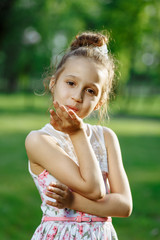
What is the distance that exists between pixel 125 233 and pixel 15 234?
5.35ft

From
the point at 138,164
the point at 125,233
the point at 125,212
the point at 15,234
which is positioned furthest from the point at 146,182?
the point at 125,212

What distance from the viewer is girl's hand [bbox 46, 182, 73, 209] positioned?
1939mm

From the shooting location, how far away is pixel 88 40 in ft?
7.95

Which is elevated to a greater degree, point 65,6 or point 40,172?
point 65,6

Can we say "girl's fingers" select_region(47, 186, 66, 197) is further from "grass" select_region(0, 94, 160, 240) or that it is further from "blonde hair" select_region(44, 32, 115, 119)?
"grass" select_region(0, 94, 160, 240)

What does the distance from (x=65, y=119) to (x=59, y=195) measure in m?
0.40

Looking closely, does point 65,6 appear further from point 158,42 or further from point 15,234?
point 15,234

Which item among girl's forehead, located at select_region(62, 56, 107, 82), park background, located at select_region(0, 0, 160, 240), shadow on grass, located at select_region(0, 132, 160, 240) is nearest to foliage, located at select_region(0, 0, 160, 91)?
park background, located at select_region(0, 0, 160, 240)

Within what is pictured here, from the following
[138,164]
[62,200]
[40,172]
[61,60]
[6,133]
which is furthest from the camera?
[6,133]

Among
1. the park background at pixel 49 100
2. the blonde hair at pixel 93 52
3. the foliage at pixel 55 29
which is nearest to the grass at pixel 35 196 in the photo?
the park background at pixel 49 100

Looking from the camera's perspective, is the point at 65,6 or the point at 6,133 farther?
the point at 65,6

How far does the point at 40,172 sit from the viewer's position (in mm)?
2131

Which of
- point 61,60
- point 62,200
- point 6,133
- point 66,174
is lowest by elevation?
point 6,133

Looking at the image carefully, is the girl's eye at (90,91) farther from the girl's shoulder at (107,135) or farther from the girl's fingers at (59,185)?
the girl's fingers at (59,185)
